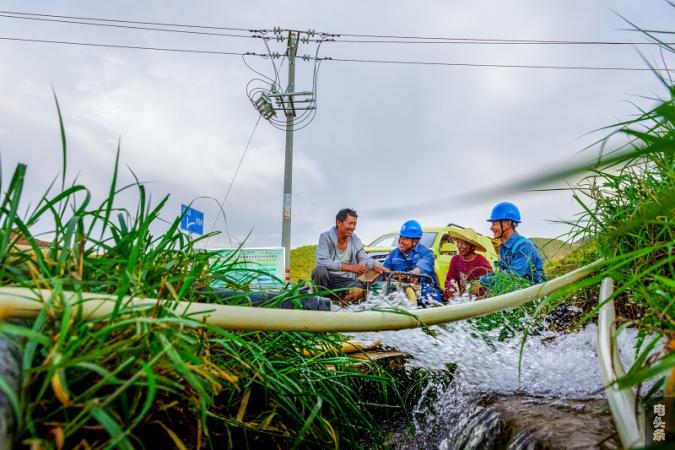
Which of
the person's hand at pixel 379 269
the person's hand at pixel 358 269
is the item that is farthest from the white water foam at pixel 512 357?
the person's hand at pixel 358 269

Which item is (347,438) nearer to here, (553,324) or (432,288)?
(553,324)

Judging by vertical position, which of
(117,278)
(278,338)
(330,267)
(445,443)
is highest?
(330,267)

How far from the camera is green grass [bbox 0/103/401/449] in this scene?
837mm

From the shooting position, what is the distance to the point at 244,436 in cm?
125

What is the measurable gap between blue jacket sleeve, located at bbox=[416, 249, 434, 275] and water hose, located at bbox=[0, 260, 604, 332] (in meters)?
6.03

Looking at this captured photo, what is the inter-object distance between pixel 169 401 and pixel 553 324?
1898mm

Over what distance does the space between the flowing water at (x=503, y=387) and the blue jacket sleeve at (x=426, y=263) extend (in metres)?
4.60

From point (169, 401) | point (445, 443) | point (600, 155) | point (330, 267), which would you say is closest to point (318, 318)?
point (169, 401)

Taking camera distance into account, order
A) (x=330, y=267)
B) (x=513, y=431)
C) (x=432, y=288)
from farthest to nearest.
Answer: (x=330, y=267) < (x=432, y=288) < (x=513, y=431)

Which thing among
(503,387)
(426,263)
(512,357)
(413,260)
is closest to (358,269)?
(413,260)

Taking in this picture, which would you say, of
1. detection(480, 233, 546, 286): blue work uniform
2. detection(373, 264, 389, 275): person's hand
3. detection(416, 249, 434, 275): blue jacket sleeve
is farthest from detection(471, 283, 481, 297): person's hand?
detection(416, 249, 434, 275): blue jacket sleeve

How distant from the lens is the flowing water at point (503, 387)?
131 cm

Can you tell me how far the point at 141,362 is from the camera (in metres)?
0.87

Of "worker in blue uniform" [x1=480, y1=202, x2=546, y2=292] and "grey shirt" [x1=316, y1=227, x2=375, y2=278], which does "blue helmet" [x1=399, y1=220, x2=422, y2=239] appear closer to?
"grey shirt" [x1=316, y1=227, x2=375, y2=278]
